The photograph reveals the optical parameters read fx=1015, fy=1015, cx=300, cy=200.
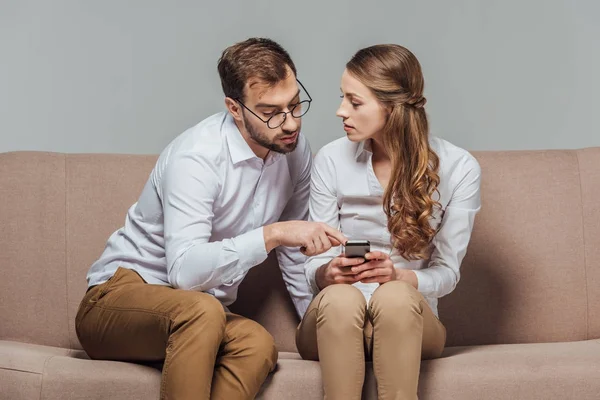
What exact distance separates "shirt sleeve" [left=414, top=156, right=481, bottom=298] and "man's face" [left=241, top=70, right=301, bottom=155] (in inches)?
19.6

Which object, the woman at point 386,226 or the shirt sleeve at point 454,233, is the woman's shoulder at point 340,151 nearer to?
the woman at point 386,226

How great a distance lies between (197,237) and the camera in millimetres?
2779

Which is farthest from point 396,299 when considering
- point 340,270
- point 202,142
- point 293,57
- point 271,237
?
point 293,57

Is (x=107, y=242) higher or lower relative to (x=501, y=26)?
lower

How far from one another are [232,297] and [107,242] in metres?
0.41

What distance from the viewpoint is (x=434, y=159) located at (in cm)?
290

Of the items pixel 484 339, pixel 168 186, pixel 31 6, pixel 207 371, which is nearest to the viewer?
pixel 207 371

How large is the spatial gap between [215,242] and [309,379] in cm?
44

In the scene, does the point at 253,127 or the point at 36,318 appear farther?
the point at 36,318

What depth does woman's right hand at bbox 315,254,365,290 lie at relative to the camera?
107 inches

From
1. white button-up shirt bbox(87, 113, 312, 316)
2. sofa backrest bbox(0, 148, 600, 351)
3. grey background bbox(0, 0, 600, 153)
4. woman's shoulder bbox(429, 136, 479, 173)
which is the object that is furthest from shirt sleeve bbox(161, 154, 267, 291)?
grey background bbox(0, 0, 600, 153)

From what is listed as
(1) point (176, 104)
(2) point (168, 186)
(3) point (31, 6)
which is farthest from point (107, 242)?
(3) point (31, 6)

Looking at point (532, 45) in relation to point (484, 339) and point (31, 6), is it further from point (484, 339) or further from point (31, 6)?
point (31, 6)

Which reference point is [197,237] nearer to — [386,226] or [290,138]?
[290,138]
